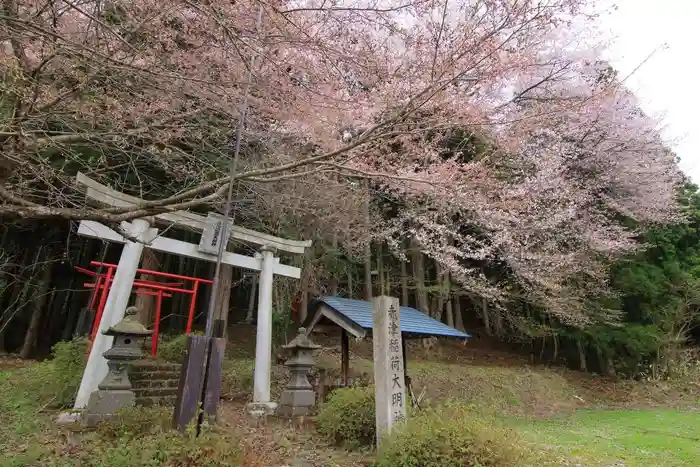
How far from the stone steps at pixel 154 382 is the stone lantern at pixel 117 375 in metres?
1.63

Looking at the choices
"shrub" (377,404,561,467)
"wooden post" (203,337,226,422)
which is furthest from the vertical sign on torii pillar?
"wooden post" (203,337,226,422)

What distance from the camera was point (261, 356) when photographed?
288 inches

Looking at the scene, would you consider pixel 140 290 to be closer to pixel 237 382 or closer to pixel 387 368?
pixel 237 382

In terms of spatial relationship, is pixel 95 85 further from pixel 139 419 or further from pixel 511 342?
pixel 511 342

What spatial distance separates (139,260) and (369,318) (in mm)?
3811

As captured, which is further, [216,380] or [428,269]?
[428,269]

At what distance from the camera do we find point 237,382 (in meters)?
8.83

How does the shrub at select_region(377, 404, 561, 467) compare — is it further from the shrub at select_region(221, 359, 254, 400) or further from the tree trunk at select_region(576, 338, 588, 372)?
the tree trunk at select_region(576, 338, 588, 372)

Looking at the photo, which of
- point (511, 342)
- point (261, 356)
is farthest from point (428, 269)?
point (261, 356)

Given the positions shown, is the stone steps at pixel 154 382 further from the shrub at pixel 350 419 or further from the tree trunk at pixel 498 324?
the tree trunk at pixel 498 324

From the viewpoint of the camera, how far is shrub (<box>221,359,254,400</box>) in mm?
8516

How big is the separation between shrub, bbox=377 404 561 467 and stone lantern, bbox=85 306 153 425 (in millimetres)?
3691

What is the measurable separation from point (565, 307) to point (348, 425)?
32.8 feet

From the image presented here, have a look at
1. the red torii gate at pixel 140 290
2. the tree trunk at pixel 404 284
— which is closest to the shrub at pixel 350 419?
the red torii gate at pixel 140 290
